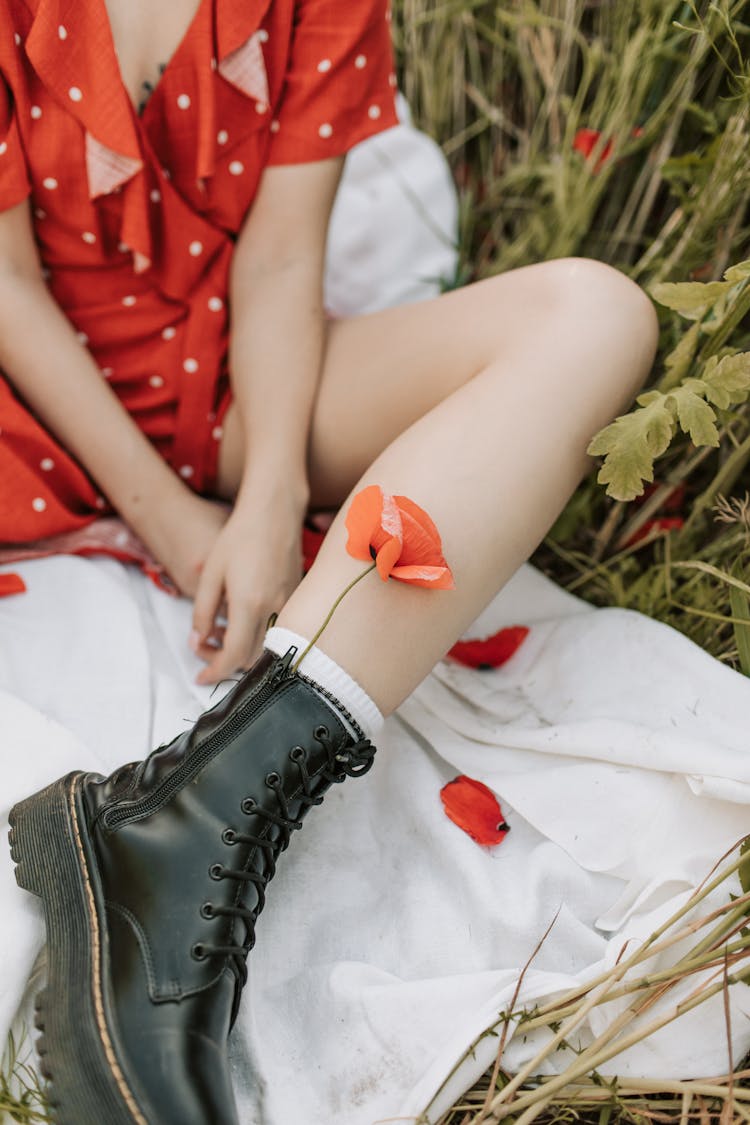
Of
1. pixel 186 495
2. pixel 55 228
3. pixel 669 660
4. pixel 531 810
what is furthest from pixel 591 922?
pixel 55 228

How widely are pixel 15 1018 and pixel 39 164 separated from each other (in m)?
0.72

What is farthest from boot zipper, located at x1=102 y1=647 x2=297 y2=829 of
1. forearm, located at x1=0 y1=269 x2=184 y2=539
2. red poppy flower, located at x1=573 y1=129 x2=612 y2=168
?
red poppy flower, located at x1=573 y1=129 x2=612 y2=168

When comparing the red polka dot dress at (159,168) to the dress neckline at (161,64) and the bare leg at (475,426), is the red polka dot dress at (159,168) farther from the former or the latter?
the bare leg at (475,426)

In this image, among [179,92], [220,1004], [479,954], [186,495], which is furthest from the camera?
[186,495]

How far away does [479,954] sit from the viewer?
2.43 feet

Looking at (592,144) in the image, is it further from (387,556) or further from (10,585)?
(10,585)

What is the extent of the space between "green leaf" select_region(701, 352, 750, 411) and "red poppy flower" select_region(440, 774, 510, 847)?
0.41 meters

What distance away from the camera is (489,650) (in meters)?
0.99

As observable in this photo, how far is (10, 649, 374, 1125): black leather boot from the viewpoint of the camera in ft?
1.94

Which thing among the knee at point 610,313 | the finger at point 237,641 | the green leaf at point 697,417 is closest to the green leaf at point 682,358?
the knee at point 610,313

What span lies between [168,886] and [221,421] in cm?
53

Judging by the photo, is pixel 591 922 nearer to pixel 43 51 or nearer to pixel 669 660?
pixel 669 660

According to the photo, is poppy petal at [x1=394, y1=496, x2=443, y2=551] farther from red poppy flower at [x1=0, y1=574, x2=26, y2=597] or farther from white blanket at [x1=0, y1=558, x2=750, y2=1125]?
red poppy flower at [x1=0, y1=574, x2=26, y2=597]

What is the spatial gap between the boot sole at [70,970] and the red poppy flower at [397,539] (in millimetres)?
302
